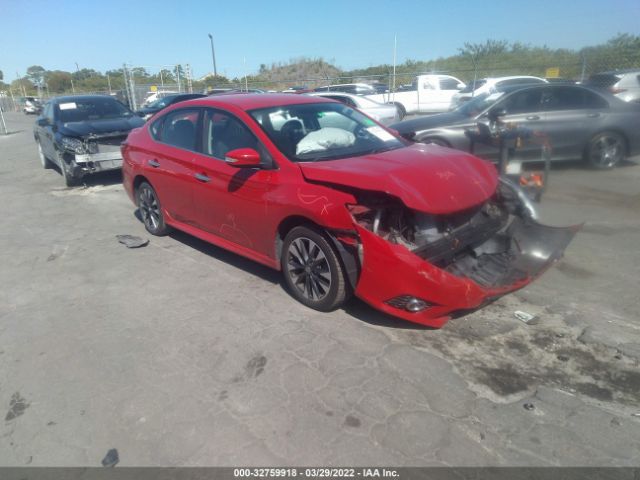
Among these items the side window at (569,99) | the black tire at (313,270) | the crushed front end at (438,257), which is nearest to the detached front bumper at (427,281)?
the crushed front end at (438,257)

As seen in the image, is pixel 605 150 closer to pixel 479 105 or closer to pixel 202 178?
pixel 479 105

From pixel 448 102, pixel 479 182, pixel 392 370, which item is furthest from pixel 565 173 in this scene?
pixel 448 102

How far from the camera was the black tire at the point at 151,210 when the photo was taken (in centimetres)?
567

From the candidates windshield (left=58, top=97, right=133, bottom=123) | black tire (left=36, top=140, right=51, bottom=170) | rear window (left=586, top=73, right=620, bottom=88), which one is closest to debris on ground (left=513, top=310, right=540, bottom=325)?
windshield (left=58, top=97, right=133, bottom=123)

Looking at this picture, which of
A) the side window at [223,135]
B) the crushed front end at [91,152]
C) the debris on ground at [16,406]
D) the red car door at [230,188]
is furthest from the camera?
the crushed front end at [91,152]

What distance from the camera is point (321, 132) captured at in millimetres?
4250

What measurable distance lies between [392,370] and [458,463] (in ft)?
2.64

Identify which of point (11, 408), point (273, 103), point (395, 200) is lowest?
point (11, 408)

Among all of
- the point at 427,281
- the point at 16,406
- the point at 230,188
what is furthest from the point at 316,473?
the point at 230,188

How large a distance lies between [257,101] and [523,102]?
18.9ft

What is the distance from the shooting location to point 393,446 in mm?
2406

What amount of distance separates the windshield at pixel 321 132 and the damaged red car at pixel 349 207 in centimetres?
1

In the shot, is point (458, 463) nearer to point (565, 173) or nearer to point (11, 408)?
point (11, 408)

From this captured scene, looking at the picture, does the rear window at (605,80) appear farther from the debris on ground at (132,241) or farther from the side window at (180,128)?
the debris on ground at (132,241)
